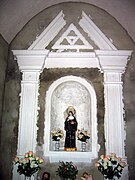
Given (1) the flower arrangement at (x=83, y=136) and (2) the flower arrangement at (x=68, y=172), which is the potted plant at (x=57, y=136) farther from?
(2) the flower arrangement at (x=68, y=172)

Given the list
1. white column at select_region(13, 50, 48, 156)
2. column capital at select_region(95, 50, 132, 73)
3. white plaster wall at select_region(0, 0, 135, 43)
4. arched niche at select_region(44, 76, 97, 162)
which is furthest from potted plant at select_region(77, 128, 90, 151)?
white plaster wall at select_region(0, 0, 135, 43)

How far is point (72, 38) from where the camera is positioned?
21.2 feet

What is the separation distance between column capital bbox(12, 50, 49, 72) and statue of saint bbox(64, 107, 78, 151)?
4.85 feet

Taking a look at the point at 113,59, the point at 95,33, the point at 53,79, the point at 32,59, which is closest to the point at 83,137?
the point at 53,79

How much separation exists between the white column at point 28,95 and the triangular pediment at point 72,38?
0.33m

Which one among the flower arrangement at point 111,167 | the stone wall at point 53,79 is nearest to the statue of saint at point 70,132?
the stone wall at point 53,79

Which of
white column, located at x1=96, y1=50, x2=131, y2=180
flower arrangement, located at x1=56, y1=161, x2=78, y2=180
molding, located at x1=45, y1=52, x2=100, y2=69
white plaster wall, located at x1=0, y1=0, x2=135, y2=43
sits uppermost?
white plaster wall, located at x1=0, y1=0, x2=135, y2=43

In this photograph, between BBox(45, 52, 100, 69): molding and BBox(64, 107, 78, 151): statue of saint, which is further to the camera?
BBox(45, 52, 100, 69): molding

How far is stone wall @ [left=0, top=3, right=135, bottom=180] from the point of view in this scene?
18.6 ft

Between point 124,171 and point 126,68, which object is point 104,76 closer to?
point 126,68

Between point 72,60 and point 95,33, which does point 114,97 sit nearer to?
point 72,60

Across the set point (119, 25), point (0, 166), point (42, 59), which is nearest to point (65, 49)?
point (42, 59)

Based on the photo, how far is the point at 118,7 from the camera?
6.13 m

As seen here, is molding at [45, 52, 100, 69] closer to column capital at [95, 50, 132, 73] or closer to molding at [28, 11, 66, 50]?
column capital at [95, 50, 132, 73]
